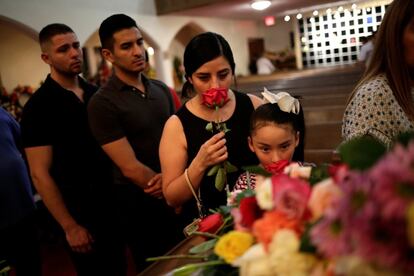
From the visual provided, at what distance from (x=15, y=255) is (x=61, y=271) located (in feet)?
4.20

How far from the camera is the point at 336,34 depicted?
48.2 ft

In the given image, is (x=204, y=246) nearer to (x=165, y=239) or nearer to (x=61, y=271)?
(x=165, y=239)

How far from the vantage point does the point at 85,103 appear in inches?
87.8

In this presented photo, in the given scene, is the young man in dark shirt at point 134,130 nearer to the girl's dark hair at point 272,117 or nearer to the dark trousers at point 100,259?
the dark trousers at point 100,259

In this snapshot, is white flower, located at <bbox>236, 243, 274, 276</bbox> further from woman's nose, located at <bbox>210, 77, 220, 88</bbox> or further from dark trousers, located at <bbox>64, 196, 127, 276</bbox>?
dark trousers, located at <bbox>64, 196, 127, 276</bbox>

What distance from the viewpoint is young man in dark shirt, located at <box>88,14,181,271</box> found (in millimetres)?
1998

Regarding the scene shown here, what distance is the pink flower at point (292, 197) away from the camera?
0.61 m

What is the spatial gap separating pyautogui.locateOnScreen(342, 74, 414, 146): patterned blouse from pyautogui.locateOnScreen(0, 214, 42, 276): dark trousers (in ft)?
6.63

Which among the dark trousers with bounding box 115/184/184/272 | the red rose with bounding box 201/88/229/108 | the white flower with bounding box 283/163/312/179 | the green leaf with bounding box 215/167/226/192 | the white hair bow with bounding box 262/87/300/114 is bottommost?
the dark trousers with bounding box 115/184/184/272

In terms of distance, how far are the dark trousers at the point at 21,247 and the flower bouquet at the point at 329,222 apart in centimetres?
203

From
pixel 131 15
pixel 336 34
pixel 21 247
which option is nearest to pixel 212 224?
pixel 21 247

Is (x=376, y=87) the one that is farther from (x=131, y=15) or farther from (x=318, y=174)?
(x=131, y=15)

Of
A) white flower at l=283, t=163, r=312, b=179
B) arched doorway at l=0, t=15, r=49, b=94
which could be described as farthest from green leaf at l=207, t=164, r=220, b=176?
arched doorway at l=0, t=15, r=49, b=94

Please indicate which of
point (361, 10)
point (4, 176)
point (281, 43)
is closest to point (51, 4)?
point (4, 176)
